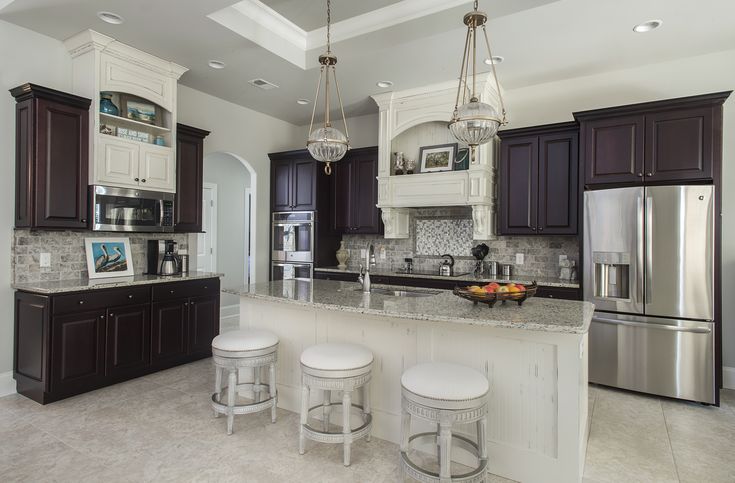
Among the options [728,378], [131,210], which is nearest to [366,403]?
[131,210]

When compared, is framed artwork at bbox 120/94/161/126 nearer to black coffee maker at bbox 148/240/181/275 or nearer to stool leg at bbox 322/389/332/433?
black coffee maker at bbox 148/240/181/275

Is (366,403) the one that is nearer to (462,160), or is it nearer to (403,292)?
(403,292)

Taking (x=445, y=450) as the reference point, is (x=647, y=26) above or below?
above

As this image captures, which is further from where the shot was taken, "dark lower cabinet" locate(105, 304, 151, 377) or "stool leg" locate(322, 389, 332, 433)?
"dark lower cabinet" locate(105, 304, 151, 377)

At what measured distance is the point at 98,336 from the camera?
3504 mm

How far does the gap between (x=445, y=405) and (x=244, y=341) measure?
1457mm

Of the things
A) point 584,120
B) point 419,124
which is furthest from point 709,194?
point 419,124

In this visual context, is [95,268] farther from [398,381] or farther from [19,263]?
[398,381]

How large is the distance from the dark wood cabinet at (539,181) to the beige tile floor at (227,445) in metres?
1.78

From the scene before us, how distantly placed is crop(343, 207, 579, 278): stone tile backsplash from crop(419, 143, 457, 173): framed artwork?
55 centimetres

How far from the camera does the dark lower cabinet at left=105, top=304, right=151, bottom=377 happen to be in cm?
360

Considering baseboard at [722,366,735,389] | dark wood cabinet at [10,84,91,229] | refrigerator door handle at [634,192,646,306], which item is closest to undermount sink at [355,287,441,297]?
refrigerator door handle at [634,192,646,306]

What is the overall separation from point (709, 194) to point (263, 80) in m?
4.36

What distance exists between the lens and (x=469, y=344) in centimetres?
245
